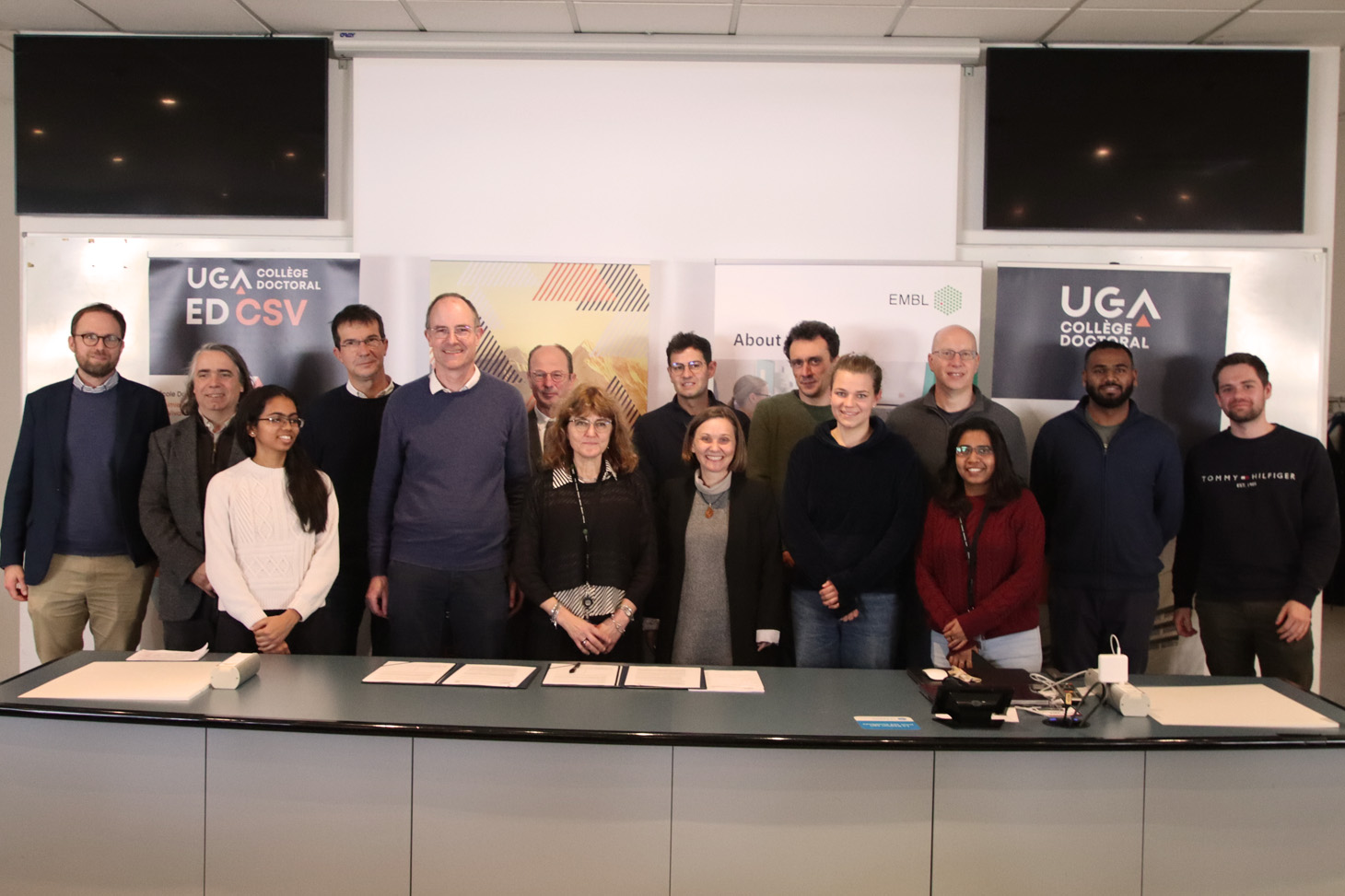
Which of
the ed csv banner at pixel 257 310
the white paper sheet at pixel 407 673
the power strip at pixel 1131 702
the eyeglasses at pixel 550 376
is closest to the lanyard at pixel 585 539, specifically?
the white paper sheet at pixel 407 673

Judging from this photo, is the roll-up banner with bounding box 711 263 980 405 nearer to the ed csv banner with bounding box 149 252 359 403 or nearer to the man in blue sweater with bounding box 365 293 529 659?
the man in blue sweater with bounding box 365 293 529 659

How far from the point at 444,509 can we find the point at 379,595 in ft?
1.37

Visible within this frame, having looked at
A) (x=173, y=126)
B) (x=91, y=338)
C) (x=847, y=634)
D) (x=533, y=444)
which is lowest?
(x=847, y=634)

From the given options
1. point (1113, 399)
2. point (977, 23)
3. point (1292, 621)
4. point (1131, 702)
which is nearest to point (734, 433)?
point (1131, 702)

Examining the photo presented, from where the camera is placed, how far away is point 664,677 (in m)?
2.27

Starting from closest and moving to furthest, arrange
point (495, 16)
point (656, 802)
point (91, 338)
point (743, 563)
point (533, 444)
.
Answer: point (656, 802), point (743, 563), point (91, 338), point (533, 444), point (495, 16)

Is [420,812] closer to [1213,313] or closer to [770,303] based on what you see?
[770,303]

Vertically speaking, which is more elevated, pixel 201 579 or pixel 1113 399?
pixel 1113 399

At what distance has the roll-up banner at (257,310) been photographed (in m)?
3.85

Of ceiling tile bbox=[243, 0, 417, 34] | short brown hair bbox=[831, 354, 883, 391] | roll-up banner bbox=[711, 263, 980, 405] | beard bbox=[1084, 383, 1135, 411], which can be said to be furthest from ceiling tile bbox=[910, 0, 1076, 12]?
ceiling tile bbox=[243, 0, 417, 34]

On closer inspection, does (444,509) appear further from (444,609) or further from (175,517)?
(175,517)

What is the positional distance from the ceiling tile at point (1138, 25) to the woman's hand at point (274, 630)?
3.97m

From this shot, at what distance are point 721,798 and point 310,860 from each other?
0.97m

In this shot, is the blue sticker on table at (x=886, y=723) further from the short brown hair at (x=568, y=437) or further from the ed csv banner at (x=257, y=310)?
the ed csv banner at (x=257, y=310)
